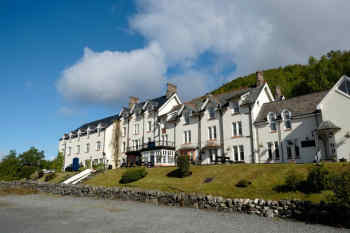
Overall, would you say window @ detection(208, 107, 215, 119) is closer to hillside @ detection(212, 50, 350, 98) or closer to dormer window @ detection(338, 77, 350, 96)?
dormer window @ detection(338, 77, 350, 96)

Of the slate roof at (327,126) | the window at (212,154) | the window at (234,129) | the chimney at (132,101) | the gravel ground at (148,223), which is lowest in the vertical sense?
the gravel ground at (148,223)

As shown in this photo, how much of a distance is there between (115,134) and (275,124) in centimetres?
3273

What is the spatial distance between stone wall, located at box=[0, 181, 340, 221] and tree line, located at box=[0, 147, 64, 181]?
24.8 metres

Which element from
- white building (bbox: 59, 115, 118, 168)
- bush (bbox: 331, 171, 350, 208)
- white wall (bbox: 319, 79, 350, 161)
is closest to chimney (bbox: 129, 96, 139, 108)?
white building (bbox: 59, 115, 118, 168)

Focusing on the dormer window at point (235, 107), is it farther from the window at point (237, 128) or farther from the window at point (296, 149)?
the window at point (296, 149)

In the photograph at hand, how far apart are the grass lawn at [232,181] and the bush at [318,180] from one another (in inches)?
26.2

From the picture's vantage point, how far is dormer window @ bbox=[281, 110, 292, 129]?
1289 inches

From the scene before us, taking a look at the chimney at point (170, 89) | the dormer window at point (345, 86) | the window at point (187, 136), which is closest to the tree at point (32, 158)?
the chimney at point (170, 89)

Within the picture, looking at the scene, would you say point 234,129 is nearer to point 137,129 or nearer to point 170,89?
point 170,89

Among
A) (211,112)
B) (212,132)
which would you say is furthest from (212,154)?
(211,112)

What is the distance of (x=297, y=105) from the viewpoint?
33688mm

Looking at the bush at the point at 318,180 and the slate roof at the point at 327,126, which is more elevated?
the slate roof at the point at 327,126

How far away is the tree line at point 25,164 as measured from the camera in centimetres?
5072

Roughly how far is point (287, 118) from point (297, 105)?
91.1 inches
